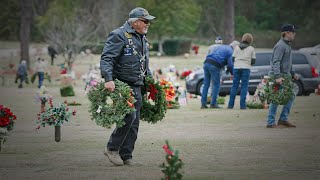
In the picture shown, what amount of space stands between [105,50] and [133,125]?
110 cm

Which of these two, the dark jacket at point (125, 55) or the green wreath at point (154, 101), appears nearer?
the dark jacket at point (125, 55)

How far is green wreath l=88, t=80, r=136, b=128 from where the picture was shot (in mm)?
11250

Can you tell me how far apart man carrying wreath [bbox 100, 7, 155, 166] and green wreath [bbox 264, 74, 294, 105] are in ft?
18.5

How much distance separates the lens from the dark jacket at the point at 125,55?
11492mm

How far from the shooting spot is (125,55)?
11.6 metres

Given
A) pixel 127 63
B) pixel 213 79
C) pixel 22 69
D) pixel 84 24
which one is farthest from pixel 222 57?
pixel 84 24

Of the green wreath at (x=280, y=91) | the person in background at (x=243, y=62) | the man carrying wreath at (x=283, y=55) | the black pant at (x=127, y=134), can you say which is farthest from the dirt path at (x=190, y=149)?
the person in background at (x=243, y=62)

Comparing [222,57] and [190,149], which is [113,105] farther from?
[222,57]

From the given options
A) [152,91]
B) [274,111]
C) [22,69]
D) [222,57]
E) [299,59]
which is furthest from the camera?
[22,69]

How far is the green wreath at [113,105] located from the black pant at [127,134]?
0.59 feet

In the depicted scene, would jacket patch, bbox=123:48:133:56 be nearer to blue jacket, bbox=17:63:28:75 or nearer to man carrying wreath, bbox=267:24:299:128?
man carrying wreath, bbox=267:24:299:128

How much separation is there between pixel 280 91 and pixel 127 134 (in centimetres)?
586

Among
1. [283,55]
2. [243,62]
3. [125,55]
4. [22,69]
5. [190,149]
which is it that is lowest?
[22,69]

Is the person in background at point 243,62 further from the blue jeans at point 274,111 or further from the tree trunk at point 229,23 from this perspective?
the tree trunk at point 229,23
